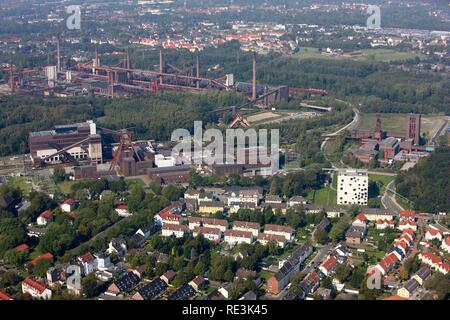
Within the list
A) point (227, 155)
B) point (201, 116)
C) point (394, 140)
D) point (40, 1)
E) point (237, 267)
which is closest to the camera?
point (237, 267)

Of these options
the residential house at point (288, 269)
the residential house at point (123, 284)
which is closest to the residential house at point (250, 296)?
the residential house at point (288, 269)

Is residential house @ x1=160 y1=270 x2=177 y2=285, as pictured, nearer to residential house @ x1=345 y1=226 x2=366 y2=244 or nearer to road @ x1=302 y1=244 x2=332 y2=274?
road @ x1=302 y1=244 x2=332 y2=274

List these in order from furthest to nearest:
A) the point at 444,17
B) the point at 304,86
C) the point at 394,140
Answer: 1. the point at 444,17
2. the point at 304,86
3. the point at 394,140

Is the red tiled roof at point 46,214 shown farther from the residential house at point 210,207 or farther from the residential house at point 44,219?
the residential house at point 210,207

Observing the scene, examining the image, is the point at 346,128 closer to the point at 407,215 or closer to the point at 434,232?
→ the point at 407,215

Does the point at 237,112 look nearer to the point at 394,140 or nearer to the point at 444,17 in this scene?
the point at 394,140
